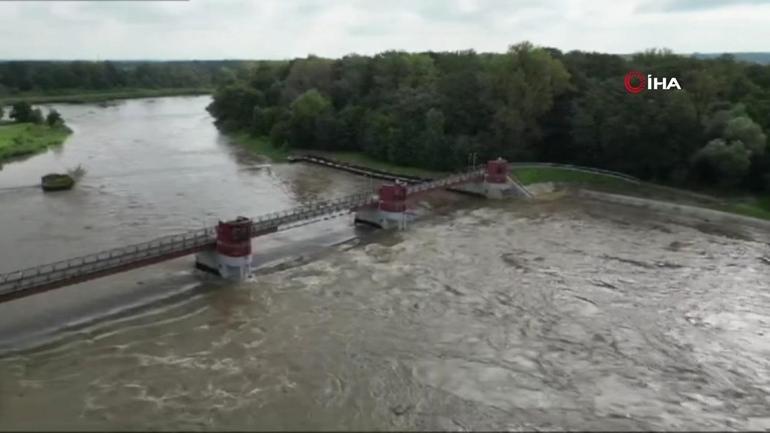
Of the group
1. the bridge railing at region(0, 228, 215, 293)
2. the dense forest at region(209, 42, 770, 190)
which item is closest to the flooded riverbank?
the bridge railing at region(0, 228, 215, 293)

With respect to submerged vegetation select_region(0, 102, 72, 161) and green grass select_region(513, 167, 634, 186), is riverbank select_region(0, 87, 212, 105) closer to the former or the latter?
submerged vegetation select_region(0, 102, 72, 161)

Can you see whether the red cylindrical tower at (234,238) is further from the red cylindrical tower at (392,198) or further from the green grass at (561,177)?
the green grass at (561,177)

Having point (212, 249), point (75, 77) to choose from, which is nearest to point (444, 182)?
point (212, 249)

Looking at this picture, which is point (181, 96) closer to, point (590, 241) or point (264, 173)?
point (264, 173)

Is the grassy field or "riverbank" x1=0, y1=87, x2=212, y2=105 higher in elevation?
"riverbank" x1=0, y1=87, x2=212, y2=105

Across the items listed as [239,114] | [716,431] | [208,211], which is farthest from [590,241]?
[239,114]

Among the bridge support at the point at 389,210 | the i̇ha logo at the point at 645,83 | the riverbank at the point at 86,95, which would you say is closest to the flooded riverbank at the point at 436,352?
the bridge support at the point at 389,210
